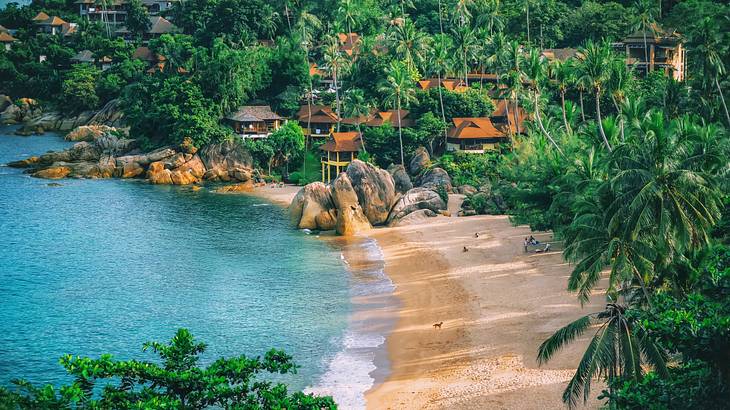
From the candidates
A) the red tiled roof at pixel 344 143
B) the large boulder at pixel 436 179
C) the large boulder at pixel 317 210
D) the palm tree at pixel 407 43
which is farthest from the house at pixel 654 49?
the large boulder at pixel 317 210

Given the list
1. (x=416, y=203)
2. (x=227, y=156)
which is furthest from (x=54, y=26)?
(x=416, y=203)

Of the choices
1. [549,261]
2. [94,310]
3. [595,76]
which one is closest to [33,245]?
[94,310]

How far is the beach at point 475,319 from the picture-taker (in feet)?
114

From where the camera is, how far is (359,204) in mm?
68500

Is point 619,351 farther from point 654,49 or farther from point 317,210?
point 654,49

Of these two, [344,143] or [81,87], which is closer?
[344,143]

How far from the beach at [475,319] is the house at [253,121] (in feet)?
108

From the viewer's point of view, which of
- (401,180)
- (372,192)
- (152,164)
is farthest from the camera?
(152,164)

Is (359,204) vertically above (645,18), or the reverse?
(645,18)

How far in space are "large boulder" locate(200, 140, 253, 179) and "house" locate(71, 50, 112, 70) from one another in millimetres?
40188

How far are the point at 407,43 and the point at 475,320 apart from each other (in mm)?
53792

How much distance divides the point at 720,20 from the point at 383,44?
48.7 meters

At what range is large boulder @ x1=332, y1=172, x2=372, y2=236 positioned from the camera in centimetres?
6581

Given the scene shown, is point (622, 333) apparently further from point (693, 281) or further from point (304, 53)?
point (304, 53)
